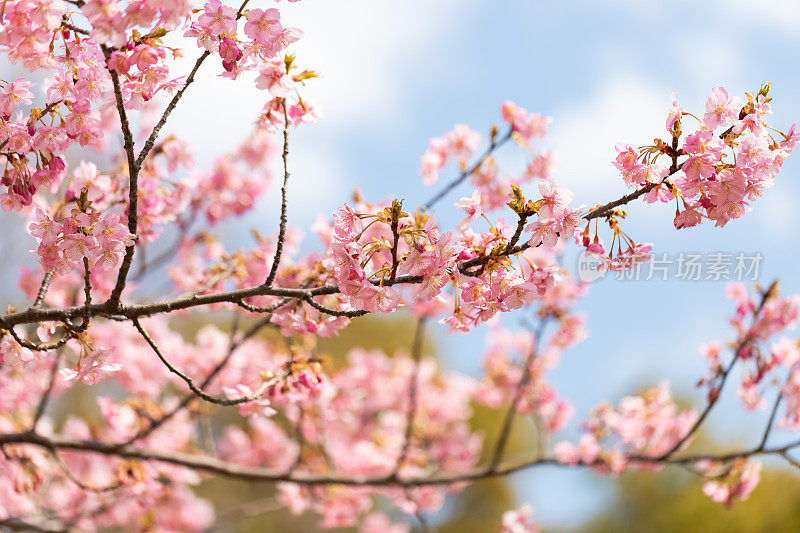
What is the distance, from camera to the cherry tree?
5.52 feet

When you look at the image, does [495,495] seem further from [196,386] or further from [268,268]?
[196,386]

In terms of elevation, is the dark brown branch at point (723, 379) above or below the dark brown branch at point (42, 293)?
below

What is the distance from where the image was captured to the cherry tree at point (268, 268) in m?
1.68

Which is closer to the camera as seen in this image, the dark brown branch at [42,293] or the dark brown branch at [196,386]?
the dark brown branch at [196,386]

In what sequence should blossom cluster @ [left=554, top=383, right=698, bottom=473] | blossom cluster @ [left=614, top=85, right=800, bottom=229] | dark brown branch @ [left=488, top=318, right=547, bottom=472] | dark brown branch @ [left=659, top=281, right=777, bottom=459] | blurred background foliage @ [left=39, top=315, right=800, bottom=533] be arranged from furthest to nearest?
blurred background foliage @ [left=39, top=315, right=800, bottom=533] < blossom cluster @ [left=554, top=383, right=698, bottom=473] < dark brown branch @ [left=488, top=318, right=547, bottom=472] < dark brown branch @ [left=659, top=281, right=777, bottom=459] < blossom cluster @ [left=614, top=85, right=800, bottom=229]

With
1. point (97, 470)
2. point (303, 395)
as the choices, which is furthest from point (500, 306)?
point (97, 470)

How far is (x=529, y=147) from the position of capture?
322 centimetres

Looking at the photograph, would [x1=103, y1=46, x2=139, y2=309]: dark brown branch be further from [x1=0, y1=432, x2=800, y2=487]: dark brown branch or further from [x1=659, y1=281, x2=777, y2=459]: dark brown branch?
[x1=659, y1=281, x2=777, y2=459]: dark brown branch

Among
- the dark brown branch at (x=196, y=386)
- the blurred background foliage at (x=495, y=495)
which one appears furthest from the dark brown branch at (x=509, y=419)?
the blurred background foliage at (x=495, y=495)

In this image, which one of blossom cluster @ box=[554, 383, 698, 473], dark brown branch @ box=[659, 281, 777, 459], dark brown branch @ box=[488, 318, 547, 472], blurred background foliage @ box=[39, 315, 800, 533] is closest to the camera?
dark brown branch @ box=[659, 281, 777, 459]

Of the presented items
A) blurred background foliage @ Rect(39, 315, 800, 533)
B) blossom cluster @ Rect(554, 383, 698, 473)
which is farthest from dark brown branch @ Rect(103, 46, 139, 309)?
blurred background foliage @ Rect(39, 315, 800, 533)

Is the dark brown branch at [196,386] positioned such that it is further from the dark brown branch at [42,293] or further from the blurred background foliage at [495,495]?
the blurred background foliage at [495,495]

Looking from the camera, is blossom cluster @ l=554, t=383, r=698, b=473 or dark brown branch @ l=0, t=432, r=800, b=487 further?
blossom cluster @ l=554, t=383, r=698, b=473

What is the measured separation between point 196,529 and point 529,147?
15.1 ft
